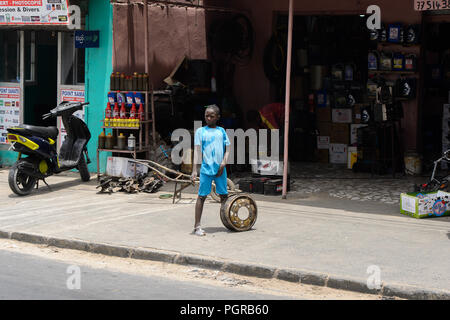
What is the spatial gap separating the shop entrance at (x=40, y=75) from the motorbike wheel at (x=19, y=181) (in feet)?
12.8

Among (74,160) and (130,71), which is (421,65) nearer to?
(130,71)

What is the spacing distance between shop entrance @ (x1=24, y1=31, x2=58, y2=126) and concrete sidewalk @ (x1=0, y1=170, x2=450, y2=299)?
405 cm

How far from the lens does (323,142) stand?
17.8 metres

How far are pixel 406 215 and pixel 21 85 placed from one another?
921 centimetres

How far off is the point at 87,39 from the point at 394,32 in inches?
253

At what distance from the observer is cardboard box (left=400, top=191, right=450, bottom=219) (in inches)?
435

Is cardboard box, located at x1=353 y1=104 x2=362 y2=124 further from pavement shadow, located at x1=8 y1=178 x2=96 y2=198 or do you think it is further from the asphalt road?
the asphalt road

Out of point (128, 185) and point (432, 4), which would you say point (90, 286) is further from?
point (432, 4)

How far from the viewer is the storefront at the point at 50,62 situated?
14.9m

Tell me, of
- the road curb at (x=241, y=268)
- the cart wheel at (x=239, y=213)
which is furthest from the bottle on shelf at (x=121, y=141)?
the cart wheel at (x=239, y=213)

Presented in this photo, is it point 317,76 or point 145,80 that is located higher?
point 317,76

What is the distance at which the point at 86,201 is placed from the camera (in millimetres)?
12461

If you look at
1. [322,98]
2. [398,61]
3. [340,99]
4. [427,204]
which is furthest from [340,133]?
[427,204]

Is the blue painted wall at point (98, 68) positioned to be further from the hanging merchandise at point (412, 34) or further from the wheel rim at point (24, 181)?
the hanging merchandise at point (412, 34)
